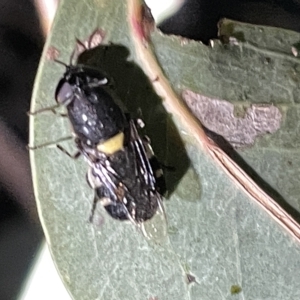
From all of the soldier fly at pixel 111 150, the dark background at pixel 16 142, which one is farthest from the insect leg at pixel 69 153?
the dark background at pixel 16 142

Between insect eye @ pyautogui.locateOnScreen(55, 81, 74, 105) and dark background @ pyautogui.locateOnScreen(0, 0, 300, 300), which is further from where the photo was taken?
dark background @ pyautogui.locateOnScreen(0, 0, 300, 300)

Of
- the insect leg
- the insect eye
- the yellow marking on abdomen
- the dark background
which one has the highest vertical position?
the insect eye

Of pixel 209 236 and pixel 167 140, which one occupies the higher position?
pixel 167 140

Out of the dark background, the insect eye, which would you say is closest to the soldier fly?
the insect eye

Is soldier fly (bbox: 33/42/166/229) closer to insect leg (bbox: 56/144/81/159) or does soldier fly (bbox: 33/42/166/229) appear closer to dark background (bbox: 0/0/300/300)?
insect leg (bbox: 56/144/81/159)

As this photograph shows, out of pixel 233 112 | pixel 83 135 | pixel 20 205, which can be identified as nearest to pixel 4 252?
pixel 20 205

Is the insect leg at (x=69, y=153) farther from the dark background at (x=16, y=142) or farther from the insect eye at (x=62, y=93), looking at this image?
the dark background at (x=16, y=142)

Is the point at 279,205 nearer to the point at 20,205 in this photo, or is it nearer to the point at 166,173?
the point at 166,173

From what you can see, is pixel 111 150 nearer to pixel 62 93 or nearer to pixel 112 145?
pixel 112 145

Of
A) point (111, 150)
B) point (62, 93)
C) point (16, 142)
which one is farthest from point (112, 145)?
point (16, 142)
